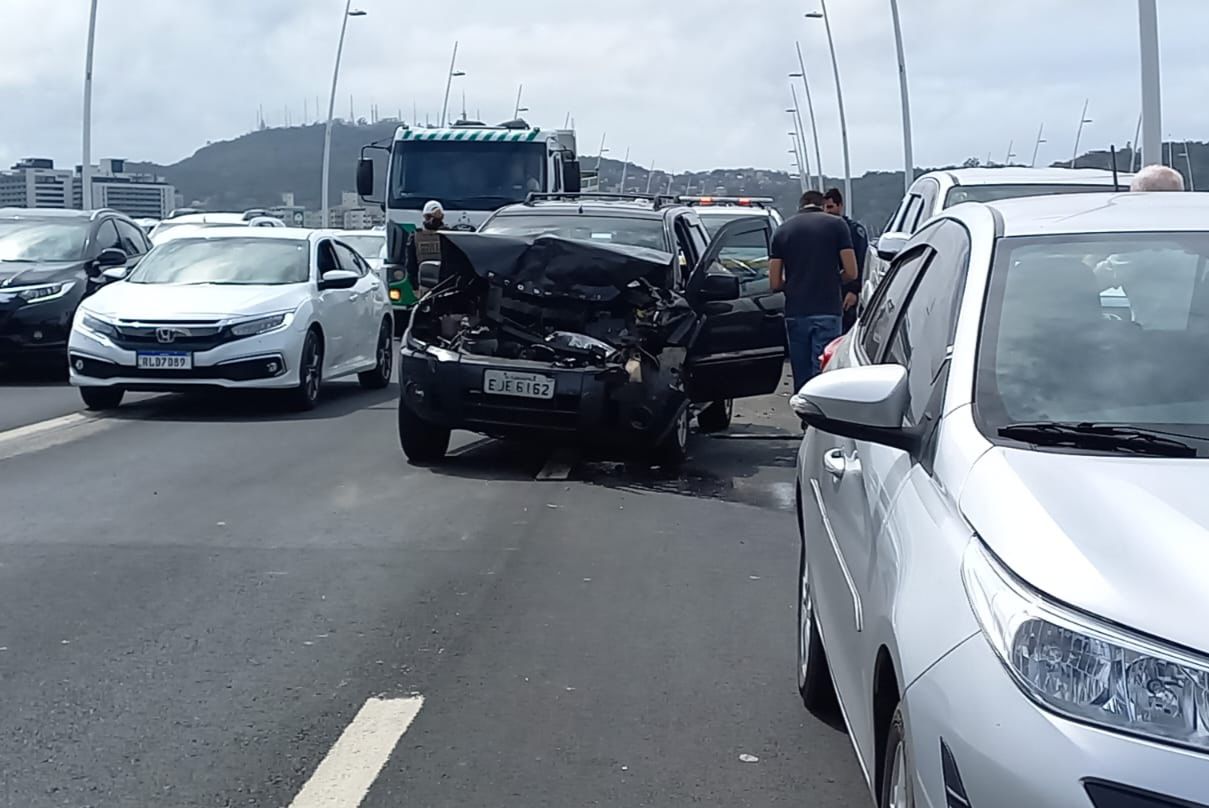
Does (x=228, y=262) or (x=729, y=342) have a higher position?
(x=228, y=262)

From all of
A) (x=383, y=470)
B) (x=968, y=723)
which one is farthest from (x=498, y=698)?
(x=383, y=470)

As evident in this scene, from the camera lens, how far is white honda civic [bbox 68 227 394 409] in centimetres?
1353

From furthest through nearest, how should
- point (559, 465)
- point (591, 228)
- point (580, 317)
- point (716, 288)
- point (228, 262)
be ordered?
point (228, 262), point (591, 228), point (559, 465), point (716, 288), point (580, 317)

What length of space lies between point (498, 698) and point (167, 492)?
4.80 m

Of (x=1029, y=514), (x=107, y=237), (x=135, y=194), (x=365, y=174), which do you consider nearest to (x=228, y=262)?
(x=107, y=237)

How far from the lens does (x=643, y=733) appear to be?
16.9 ft

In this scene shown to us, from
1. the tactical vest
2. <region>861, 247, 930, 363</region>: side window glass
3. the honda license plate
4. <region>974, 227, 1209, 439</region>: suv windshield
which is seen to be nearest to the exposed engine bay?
the honda license plate

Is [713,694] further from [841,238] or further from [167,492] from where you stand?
[841,238]

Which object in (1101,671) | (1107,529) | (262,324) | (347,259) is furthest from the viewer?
(347,259)

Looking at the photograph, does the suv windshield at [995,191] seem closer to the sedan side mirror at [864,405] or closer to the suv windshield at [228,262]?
the suv windshield at [228,262]

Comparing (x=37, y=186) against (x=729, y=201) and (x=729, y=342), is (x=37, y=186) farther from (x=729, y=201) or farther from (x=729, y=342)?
(x=729, y=342)

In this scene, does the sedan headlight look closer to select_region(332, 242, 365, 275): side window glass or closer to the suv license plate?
select_region(332, 242, 365, 275): side window glass

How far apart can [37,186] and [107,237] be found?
32.1 meters

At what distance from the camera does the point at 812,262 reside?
40.1 feet
